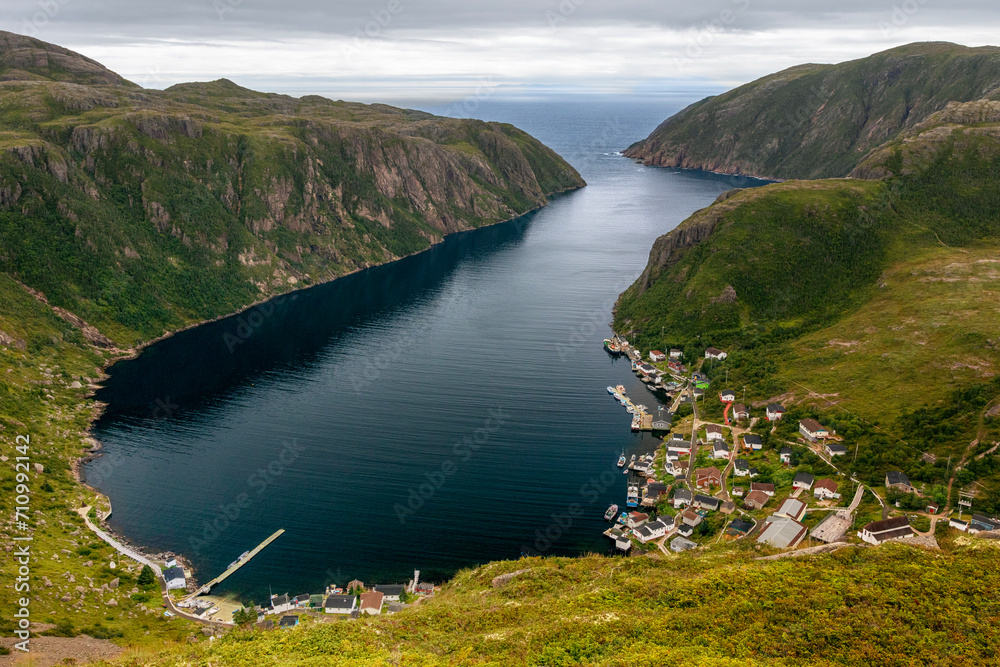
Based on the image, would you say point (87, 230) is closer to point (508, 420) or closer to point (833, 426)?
point (508, 420)

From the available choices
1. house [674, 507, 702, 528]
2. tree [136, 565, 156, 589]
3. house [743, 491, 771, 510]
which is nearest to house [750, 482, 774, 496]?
house [743, 491, 771, 510]

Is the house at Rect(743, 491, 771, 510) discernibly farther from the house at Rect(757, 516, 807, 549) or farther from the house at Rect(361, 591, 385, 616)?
the house at Rect(361, 591, 385, 616)

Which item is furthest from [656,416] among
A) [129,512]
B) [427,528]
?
[129,512]

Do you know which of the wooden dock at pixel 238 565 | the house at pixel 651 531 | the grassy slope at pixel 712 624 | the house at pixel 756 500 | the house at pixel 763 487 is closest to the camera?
the grassy slope at pixel 712 624

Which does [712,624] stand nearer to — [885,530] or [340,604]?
[885,530]

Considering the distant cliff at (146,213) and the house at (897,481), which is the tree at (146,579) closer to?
the house at (897,481)

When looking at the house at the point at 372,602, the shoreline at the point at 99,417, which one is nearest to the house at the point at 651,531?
the house at the point at 372,602

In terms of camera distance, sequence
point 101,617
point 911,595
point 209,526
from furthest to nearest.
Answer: point 209,526 < point 101,617 < point 911,595
